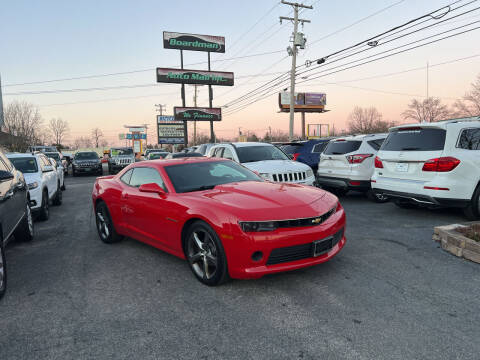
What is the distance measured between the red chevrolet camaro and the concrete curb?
64.6 inches

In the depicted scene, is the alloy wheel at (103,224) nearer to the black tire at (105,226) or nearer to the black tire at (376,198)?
the black tire at (105,226)

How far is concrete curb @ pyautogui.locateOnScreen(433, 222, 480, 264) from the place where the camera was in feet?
13.6

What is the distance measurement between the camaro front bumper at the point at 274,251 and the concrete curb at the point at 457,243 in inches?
84.8

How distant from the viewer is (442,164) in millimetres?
5746

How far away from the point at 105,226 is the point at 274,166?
4.16m

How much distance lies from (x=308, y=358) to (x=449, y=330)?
124cm

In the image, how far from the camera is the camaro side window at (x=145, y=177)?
4.56m

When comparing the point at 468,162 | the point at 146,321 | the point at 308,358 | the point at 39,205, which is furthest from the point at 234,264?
the point at 39,205

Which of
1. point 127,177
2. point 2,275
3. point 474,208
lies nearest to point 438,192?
point 474,208

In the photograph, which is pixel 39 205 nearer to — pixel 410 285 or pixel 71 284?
pixel 71 284

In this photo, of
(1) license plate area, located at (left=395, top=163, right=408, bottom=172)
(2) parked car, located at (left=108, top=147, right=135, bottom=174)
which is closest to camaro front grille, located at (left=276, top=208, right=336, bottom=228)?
(1) license plate area, located at (left=395, top=163, right=408, bottom=172)

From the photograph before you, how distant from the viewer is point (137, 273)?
13.6 feet

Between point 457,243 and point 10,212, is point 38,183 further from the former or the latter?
point 457,243

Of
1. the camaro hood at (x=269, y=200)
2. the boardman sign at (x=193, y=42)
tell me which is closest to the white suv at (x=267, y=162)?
the camaro hood at (x=269, y=200)
